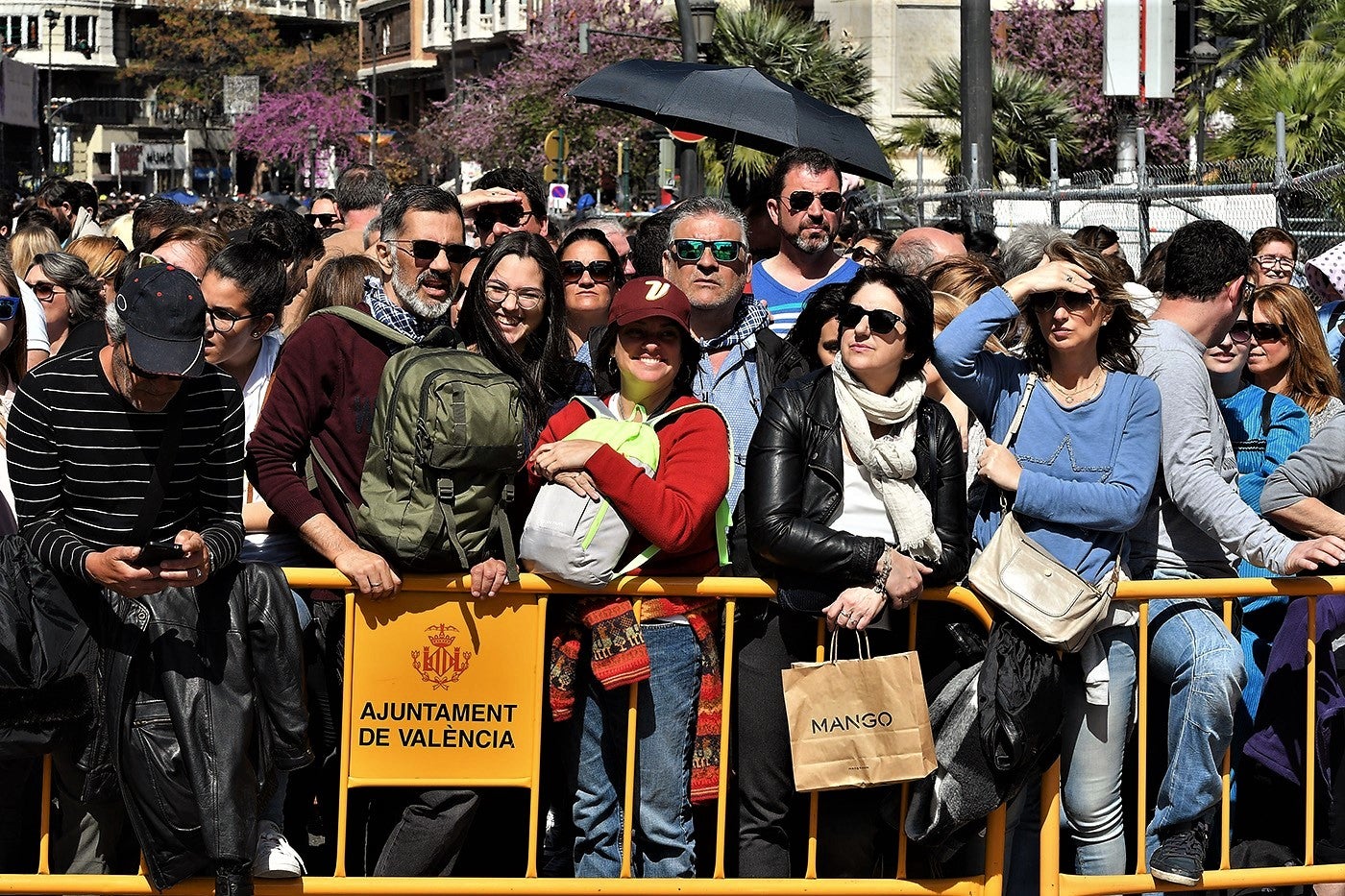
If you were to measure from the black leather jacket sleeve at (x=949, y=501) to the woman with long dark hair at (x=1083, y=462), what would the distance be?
90mm

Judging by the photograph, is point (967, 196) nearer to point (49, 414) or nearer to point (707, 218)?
point (707, 218)

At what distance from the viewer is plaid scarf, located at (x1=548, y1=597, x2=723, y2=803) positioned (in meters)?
4.41

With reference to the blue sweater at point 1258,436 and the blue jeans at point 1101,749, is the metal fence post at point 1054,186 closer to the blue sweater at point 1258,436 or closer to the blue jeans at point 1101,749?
the blue sweater at point 1258,436

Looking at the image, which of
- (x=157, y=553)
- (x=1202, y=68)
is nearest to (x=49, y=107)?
(x=1202, y=68)

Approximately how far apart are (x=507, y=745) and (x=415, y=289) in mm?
1507

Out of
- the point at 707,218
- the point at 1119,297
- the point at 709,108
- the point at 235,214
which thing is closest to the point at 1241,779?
the point at 1119,297

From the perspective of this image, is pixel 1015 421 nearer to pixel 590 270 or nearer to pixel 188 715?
pixel 590 270

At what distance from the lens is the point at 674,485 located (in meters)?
4.39

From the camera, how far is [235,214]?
10.7 m

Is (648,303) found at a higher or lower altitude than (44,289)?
lower

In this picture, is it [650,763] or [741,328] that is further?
[741,328]

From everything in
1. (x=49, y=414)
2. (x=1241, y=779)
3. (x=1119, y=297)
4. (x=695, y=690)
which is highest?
(x=1119, y=297)

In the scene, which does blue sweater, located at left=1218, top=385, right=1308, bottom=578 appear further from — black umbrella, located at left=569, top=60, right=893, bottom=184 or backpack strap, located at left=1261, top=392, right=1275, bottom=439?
black umbrella, located at left=569, top=60, right=893, bottom=184

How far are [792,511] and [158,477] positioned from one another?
1645 millimetres
